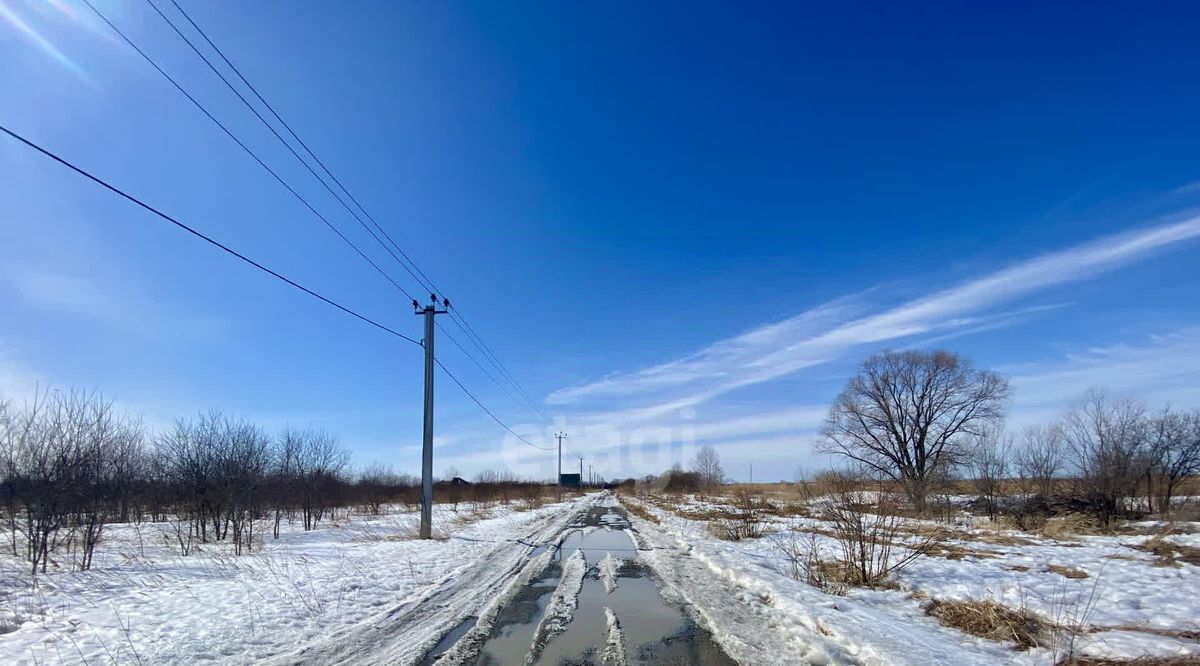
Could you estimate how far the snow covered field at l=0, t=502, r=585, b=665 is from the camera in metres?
5.75

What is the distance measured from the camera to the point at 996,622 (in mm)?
6457

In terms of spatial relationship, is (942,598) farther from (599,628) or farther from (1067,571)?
(599,628)

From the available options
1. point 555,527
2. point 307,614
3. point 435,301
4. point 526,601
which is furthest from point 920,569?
point 435,301

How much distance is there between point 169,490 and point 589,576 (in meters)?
22.6

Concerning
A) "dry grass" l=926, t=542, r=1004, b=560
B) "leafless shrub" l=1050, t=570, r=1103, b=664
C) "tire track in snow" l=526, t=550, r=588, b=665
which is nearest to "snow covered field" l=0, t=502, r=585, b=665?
"tire track in snow" l=526, t=550, r=588, b=665

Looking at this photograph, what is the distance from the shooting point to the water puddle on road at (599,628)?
5406 mm

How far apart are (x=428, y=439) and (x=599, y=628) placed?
14.5 meters

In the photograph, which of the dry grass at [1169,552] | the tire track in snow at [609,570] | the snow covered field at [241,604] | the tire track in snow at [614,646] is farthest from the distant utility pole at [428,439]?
the dry grass at [1169,552]

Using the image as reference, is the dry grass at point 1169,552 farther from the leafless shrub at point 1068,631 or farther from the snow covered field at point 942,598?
the leafless shrub at point 1068,631

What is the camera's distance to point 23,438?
1362cm

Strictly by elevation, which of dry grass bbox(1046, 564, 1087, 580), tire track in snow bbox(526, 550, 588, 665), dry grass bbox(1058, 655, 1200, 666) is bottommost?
dry grass bbox(1046, 564, 1087, 580)

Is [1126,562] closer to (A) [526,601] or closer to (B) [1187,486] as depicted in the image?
(A) [526,601]

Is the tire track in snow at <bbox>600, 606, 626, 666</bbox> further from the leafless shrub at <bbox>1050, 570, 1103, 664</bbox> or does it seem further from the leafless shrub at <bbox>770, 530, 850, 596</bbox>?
the leafless shrub at <bbox>770, 530, 850, 596</bbox>

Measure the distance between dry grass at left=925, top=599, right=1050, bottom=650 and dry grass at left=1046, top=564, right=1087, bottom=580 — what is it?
4597 millimetres
